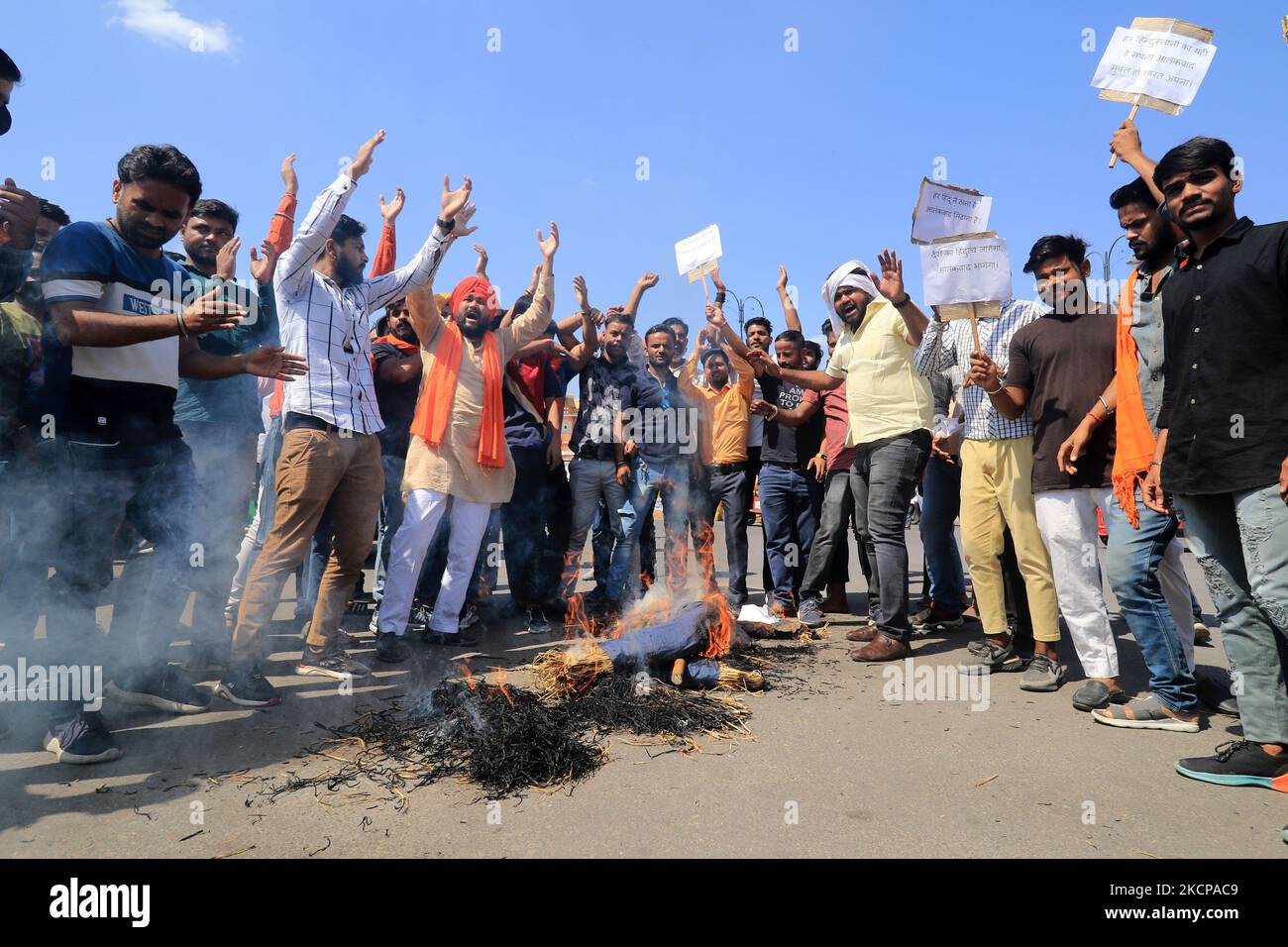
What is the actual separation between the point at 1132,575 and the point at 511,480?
3.89m

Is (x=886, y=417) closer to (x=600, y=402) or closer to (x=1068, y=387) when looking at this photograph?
(x=1068, y=387)

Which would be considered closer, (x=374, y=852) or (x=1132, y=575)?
(x=374, y=852)

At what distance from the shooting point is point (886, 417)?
4.99m

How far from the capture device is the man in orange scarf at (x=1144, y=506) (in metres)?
3.56

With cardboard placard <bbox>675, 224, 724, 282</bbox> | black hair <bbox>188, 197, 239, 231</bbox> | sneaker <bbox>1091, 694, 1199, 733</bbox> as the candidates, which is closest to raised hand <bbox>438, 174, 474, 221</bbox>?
black hair <bbox>188, 197, 239, 231</bbox>

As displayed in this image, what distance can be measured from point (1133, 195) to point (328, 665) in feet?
16.9

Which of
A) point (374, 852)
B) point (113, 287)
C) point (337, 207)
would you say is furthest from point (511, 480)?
point (374, 852)

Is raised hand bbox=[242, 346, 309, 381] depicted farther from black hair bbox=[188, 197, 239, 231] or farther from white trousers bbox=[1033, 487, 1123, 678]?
white trousers bbox=[1033, 487, 1123, 678]

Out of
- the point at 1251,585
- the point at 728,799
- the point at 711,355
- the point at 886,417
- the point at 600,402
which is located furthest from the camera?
the point at 711,355

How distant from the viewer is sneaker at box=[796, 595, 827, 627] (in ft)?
19.5

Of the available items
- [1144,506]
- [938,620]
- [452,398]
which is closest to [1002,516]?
[1144,506]

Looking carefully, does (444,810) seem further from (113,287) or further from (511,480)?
(511,480)

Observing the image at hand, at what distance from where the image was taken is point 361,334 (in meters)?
4.54
